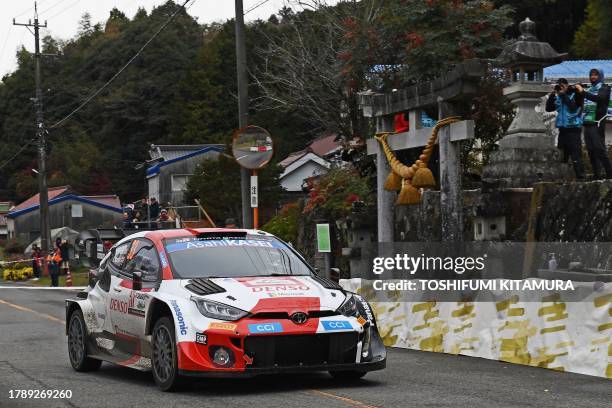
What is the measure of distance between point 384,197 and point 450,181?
2991 mm

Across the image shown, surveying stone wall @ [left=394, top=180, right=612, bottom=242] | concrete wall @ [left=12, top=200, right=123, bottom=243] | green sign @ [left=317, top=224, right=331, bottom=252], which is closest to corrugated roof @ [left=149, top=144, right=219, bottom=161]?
concrete wall @ [left=12, top=200, right=123, bottom=243]

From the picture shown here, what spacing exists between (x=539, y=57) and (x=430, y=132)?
8.25 ft

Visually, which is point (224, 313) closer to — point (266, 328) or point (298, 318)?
point (266, 328)

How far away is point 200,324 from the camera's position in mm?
9719

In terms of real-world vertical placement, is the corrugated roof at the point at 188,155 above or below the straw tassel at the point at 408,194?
above

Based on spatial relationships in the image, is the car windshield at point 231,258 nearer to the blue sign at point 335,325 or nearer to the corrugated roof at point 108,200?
the blue sign at point 335,325

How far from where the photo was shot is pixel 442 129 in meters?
18.7

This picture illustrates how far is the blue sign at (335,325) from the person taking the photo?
9859 mm

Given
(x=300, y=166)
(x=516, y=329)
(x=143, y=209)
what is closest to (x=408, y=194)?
(x=516, y=329)

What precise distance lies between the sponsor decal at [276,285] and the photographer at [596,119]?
8576 mm

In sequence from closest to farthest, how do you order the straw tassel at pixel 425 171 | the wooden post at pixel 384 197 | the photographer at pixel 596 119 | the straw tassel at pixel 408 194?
the photographer at pixel 596 119 → the straw tassel at pixel 425 171 → the straw tassel at pixel 408 194 → the wooden post at pixel 384 197

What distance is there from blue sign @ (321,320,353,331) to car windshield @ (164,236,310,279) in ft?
4.10

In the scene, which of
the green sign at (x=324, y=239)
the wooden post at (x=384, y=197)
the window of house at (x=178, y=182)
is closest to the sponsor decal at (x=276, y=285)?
the green sign at (x=324, y=239)

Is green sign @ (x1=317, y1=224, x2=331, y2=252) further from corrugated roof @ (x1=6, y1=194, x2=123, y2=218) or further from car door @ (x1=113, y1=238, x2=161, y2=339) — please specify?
corrugated roof @ (x1=6, y1=194, x2=123, y2=218)
